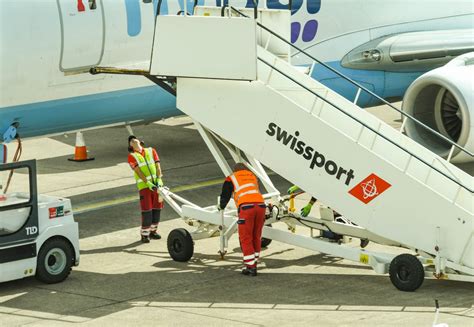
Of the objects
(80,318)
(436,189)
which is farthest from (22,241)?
(436,189)

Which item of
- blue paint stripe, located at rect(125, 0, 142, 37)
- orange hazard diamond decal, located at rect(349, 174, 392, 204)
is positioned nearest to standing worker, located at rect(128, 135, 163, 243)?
blue paint stripe, located at rect(125, 0, 142, 37)

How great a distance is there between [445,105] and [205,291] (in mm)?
7297

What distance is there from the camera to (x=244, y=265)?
15125mm

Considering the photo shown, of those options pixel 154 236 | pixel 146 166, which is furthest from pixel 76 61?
pixel 154 236

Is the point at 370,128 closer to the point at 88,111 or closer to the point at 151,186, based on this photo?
the point at 151,186

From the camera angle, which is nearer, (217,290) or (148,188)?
(217,290)

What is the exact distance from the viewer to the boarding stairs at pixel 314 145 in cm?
1387

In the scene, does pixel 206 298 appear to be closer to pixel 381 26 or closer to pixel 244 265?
pixel 244 265

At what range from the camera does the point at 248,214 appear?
47.9 feet

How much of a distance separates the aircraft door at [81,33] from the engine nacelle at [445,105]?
553 cm

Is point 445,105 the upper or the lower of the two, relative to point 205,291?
upper

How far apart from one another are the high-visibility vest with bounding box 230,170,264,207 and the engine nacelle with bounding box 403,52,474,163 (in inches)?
164

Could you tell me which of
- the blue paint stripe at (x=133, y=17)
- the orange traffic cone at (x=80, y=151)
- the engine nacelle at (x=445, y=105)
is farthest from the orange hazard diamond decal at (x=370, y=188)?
the orange traffic cone at (x=80, y=151)

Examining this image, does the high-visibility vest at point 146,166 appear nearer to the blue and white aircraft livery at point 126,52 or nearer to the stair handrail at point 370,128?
the blue and white aircraft livery at point 126,52
